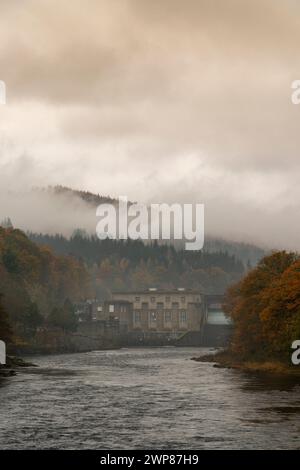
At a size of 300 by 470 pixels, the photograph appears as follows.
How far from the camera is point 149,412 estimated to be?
73000 millimetres

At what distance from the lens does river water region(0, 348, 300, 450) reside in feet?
189

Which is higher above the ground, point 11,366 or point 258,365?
point 258,365

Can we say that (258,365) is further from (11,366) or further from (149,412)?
(149,412)

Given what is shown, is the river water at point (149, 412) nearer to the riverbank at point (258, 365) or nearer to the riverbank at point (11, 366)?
the riverbank at point (11, 366)

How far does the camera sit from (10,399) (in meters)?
81.9

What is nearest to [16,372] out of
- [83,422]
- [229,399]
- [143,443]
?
[229,399]

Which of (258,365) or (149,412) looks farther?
(258,365)

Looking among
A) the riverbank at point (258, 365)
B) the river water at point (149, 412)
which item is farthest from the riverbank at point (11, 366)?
the riverbank at point (258, 365)

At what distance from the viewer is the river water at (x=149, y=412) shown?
57.7m

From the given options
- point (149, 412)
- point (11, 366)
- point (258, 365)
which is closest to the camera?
point (149, 412)

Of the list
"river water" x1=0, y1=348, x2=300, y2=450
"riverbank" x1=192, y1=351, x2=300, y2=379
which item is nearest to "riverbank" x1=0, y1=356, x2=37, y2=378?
"river water" x1=0, y1=348, x2=300, y2=450

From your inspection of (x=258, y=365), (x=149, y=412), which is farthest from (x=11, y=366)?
(x=149, y=412)

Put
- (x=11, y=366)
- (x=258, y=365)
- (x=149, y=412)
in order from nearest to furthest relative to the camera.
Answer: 1. (x=149, y=412)
2. (x=258, y=365)
3. (x=11, y=366)

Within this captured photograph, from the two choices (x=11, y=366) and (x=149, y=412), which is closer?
(x=149, y=412)
